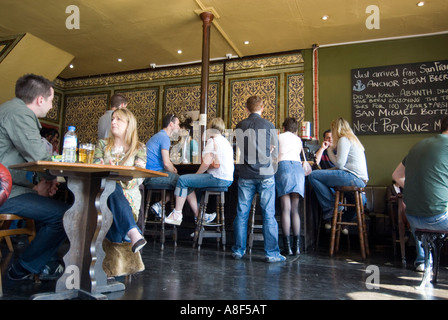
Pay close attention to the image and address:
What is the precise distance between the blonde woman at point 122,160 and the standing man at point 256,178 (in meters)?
1.09

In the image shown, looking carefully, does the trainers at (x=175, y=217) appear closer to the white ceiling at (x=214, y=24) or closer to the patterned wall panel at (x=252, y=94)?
the white ceiling at (x=214, y=24)

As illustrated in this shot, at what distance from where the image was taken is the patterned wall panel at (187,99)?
7.20 meters

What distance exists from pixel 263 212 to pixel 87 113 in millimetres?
6470

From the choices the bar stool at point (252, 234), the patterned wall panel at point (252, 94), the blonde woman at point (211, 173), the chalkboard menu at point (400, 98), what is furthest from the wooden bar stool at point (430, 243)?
the patterned wall panel at point (252, 94)

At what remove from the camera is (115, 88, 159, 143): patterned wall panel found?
7.74 meters

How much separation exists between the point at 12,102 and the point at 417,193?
2718 mm

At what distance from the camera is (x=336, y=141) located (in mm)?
3910

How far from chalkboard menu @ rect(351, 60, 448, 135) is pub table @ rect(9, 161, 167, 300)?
5085mm

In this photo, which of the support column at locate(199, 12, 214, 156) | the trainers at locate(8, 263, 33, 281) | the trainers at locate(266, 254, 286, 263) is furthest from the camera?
the support column at locate(199, 12, 214, 156)

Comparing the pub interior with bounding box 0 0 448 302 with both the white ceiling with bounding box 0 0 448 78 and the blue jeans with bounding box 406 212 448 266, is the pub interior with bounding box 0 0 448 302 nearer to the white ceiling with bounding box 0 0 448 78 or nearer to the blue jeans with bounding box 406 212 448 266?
the white ceiling with bounding box 0 0 448 78

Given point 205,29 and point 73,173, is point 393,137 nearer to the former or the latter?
point 205,29

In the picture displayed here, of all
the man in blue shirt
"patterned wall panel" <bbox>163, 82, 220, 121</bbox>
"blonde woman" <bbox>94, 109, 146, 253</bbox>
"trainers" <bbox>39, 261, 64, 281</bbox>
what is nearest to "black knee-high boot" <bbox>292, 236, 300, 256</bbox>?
the man in blue shirt
